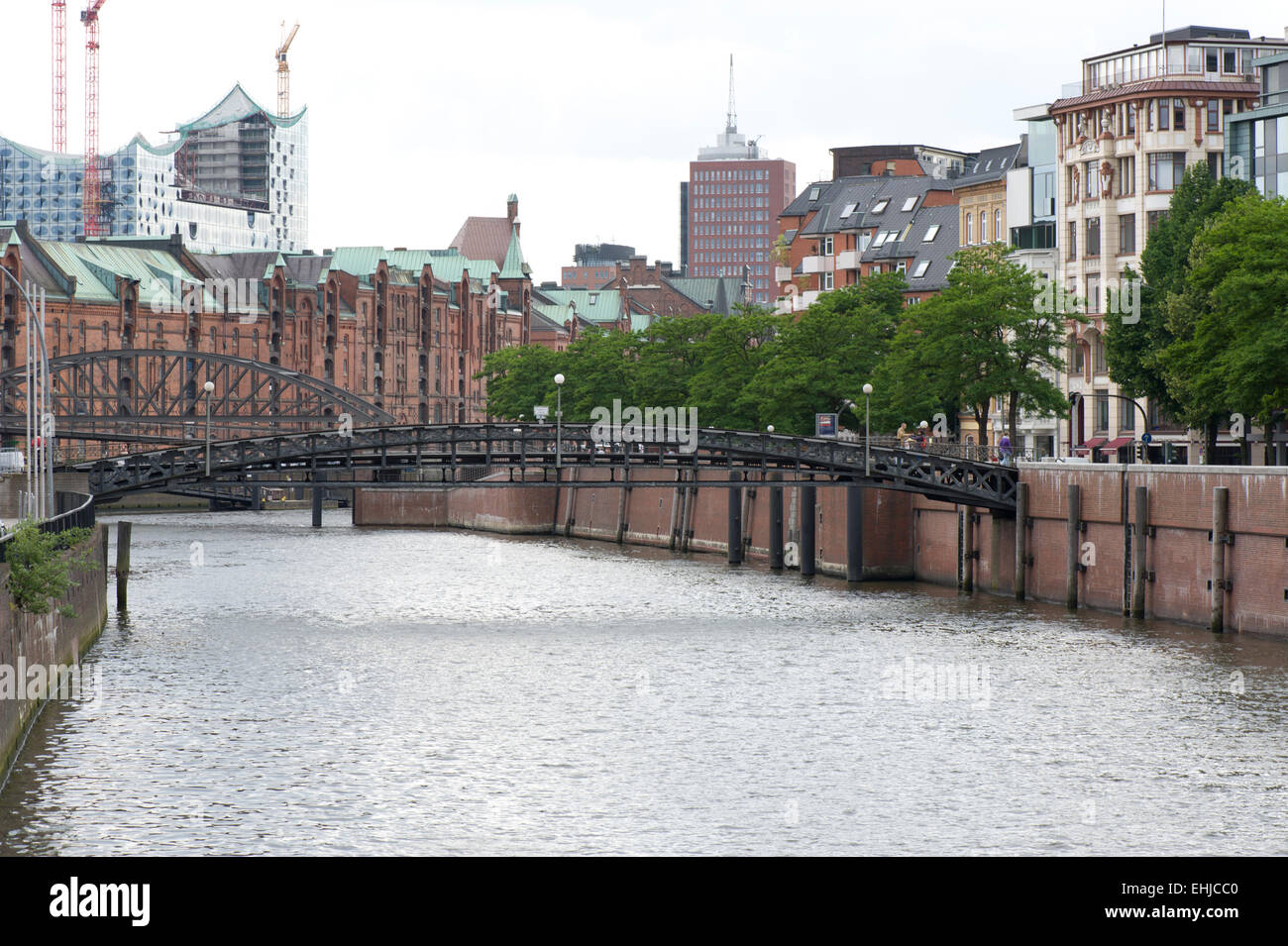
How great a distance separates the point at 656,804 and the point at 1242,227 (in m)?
40.1

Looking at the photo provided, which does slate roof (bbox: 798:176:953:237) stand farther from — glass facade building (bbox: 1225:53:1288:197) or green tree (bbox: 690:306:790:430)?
glass facade building (bbox: 1225:53:1288:197)

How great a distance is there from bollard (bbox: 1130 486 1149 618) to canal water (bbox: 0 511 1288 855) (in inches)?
66.7

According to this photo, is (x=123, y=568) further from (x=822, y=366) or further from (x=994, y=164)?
(x=994, y=164)

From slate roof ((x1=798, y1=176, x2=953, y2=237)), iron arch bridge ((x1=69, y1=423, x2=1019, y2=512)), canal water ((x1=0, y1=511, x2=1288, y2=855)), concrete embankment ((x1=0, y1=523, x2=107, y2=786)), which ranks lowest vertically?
canal water ((x1=0, y1=511, x2=1288, y2=855))

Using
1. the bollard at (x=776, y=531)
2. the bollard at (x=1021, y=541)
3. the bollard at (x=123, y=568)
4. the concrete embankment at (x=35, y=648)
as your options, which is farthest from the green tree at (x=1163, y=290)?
the concrete embankment at (x=35, y=648)

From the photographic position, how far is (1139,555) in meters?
60.0

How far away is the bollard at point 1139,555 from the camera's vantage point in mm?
59406

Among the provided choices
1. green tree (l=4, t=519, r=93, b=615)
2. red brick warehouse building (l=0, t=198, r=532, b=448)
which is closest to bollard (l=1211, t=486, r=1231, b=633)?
green tree (l=4, t=519, r=93, b=615)

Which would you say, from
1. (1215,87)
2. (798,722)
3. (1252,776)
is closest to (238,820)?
(798,722)

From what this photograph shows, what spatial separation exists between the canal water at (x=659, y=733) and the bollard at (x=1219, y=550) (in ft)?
2.13

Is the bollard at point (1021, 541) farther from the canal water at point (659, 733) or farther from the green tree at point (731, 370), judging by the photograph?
the green tree at point (731, 370)

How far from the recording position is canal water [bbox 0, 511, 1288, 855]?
1241 inches

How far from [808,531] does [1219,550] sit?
28.6 m
